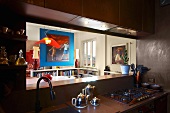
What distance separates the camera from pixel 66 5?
1.08 m

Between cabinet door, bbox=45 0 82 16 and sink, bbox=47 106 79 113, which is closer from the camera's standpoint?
cabinet door, bbox=45 0 82 16

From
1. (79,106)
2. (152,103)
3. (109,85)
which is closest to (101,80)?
(109,85)

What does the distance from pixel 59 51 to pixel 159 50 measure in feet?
10.8

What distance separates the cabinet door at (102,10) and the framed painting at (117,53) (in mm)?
1760

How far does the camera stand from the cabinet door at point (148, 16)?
1917 mm

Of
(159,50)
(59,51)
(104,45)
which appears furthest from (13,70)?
(59,51)

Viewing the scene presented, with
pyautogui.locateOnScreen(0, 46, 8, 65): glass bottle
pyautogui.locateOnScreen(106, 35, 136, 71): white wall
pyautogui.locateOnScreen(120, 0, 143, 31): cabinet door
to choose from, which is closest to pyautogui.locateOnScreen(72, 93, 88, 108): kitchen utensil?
pyautogui.locateOnScreen(0, 46, 8, 65): glass bottle

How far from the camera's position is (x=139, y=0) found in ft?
5.92

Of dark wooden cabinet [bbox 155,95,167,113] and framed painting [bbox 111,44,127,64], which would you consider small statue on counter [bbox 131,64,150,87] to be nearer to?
dark wooden cabinet [bbox 155,95,167,113]

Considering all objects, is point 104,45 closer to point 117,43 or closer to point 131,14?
point 117,43

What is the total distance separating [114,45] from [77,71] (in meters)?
2.34

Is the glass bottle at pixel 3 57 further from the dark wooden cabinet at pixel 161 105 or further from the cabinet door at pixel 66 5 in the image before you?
the dark wooden cabinet at pixel 161 105

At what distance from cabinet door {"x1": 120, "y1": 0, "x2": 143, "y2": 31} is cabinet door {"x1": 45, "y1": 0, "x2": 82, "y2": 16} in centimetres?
66

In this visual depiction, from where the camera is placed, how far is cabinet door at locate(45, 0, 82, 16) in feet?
3.29
